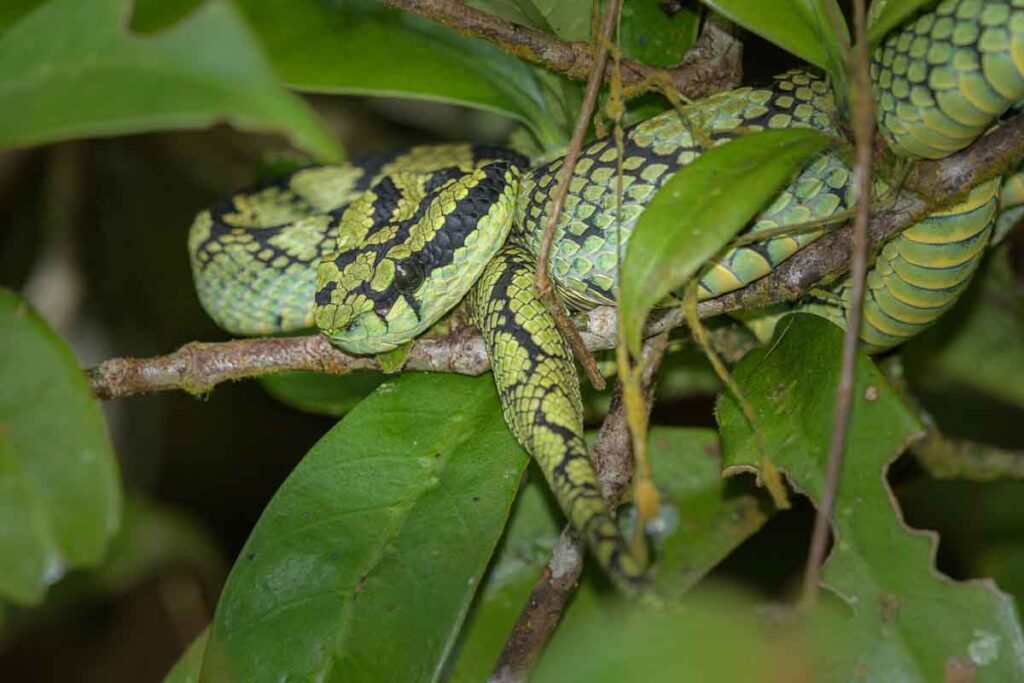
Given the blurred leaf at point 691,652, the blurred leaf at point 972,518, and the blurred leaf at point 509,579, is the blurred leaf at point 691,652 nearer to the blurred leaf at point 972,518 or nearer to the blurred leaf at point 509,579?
the blurred leaf at point 509,579

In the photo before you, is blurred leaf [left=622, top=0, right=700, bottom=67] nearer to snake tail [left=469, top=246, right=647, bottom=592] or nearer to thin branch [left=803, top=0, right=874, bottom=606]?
snake tail [left=469, top=246, right=647, bottom=592]

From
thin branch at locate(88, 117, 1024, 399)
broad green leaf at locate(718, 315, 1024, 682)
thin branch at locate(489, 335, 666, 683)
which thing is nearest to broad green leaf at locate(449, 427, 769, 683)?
thin branch at locate(489, 335, 666, 683)

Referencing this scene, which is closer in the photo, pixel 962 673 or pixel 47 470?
pixel 47 470

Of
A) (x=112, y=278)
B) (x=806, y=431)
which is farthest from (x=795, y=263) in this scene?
(x=112, y=278)

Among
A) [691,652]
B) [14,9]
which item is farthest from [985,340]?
[14,9]

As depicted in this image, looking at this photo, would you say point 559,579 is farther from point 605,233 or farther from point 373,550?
point 605,233

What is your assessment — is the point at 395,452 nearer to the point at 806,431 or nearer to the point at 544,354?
the point at 544,354

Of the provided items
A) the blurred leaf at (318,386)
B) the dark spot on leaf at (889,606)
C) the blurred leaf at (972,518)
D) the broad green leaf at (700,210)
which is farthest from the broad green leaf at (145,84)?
the blurred leaf at (972,518)
